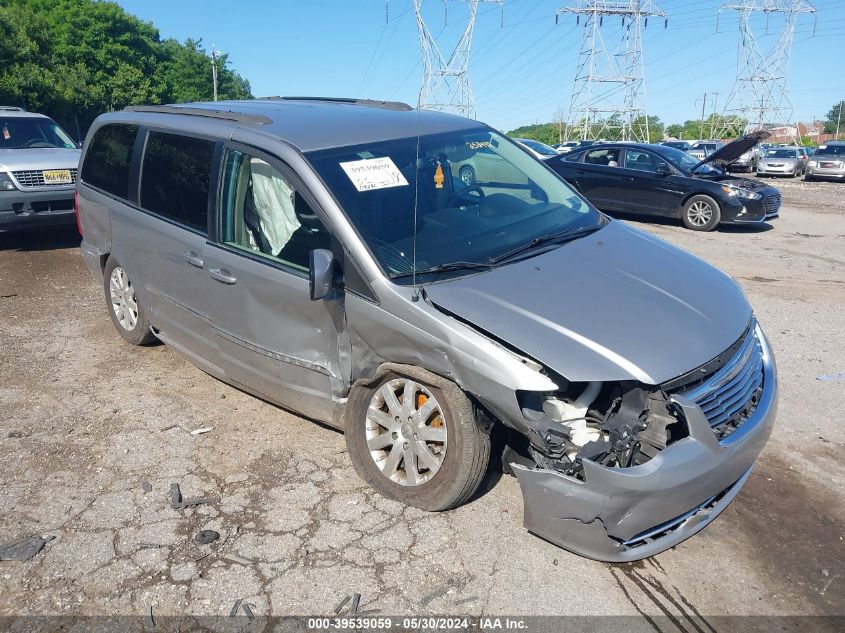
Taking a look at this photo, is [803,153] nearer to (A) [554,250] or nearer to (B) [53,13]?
(A) [554,250]

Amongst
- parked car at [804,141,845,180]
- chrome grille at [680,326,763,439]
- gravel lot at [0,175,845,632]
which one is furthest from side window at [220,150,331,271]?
parked car at [804,141,845,180]

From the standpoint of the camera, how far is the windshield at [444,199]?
3574mm

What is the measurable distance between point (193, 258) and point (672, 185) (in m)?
10.2

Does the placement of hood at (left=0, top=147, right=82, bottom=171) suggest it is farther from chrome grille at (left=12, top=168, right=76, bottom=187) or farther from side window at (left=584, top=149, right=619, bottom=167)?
side window at (left=584, top=149, right=619, bottom=167)

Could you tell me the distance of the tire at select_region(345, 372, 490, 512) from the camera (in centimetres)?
316

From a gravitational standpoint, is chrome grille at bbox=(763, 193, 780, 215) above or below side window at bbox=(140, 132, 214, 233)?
below

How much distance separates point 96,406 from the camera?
471 cm

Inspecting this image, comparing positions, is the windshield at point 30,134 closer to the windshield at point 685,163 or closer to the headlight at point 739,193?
the windshield at point 685,163

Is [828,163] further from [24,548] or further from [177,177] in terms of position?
[24,548]

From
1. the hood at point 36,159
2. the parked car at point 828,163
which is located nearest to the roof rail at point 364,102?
the hood at point 36,159

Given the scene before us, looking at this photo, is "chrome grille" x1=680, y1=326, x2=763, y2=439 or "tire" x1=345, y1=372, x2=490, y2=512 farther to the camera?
"tire" x1=345, y1=372, x2=490, y2=512

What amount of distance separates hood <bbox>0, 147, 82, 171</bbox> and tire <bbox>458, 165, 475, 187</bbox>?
6278 mm

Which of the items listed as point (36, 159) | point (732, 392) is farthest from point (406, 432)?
point (36, 159)

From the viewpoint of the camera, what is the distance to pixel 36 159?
9.03 meters
